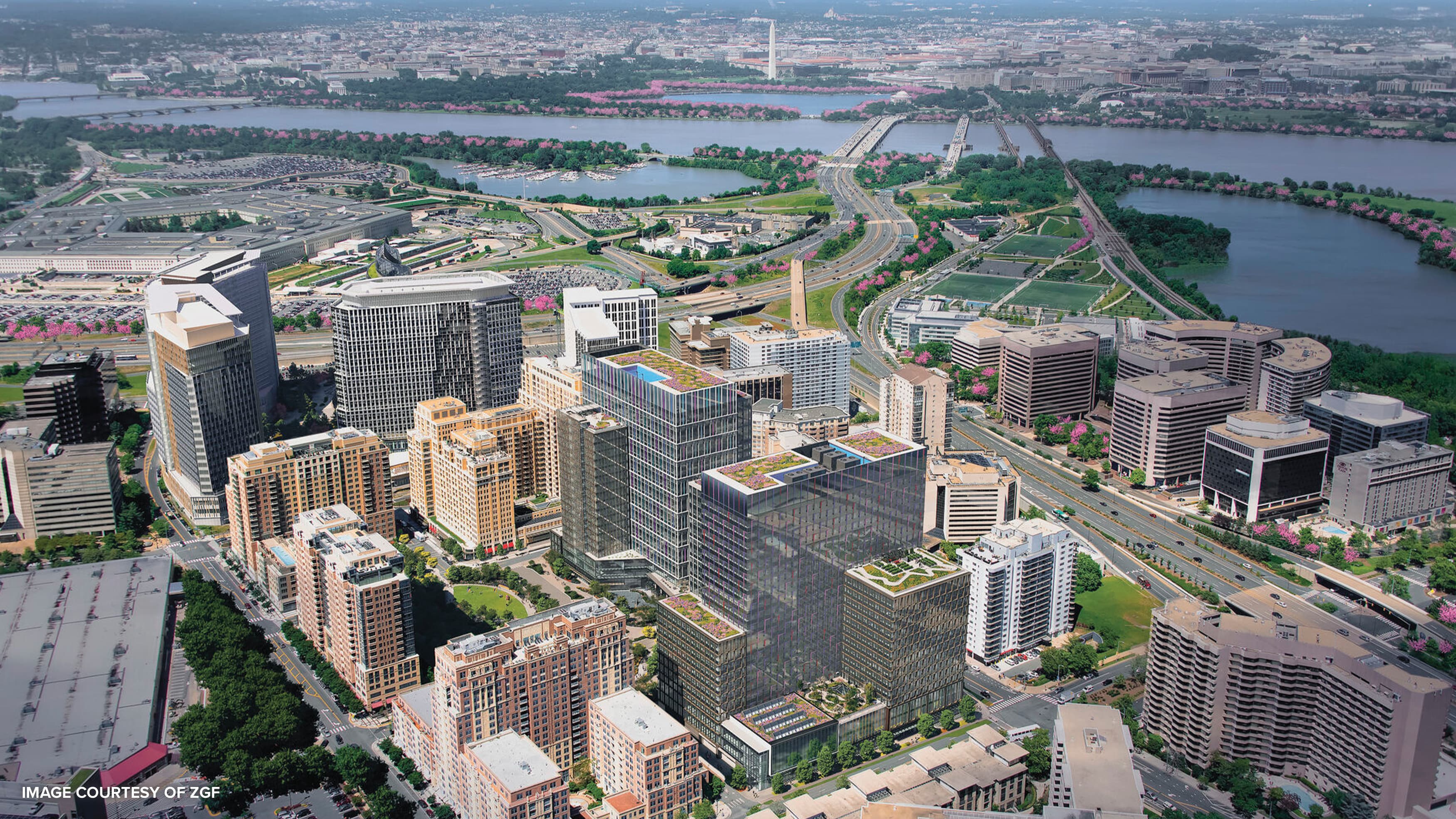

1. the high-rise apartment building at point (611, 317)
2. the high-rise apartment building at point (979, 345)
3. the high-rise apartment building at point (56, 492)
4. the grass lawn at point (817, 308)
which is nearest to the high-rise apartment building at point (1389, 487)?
the high-rise apartment building at point (979, 345)

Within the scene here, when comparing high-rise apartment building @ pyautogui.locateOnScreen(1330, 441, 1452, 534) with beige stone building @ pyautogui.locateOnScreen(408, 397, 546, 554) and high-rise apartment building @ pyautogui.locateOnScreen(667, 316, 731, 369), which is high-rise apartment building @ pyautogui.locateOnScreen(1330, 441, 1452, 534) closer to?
high-rise apartment building @ pyautogui.locateOnScreen(667, 316, 731, 369)

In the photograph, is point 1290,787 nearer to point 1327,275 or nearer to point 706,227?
point 1327,275

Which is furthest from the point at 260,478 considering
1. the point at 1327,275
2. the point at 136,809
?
the point at 1327,275

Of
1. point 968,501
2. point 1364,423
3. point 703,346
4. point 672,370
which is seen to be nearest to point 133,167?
point 703,346

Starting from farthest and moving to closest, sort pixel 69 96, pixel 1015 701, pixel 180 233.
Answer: pixel 69 96, pixel 180 233, pixel 1015 701

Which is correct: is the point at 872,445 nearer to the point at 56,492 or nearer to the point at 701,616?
the point at 701,616

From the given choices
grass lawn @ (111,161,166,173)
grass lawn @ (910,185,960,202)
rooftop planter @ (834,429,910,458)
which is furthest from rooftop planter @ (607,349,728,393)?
grass lawn @ (111,161,166,173)
